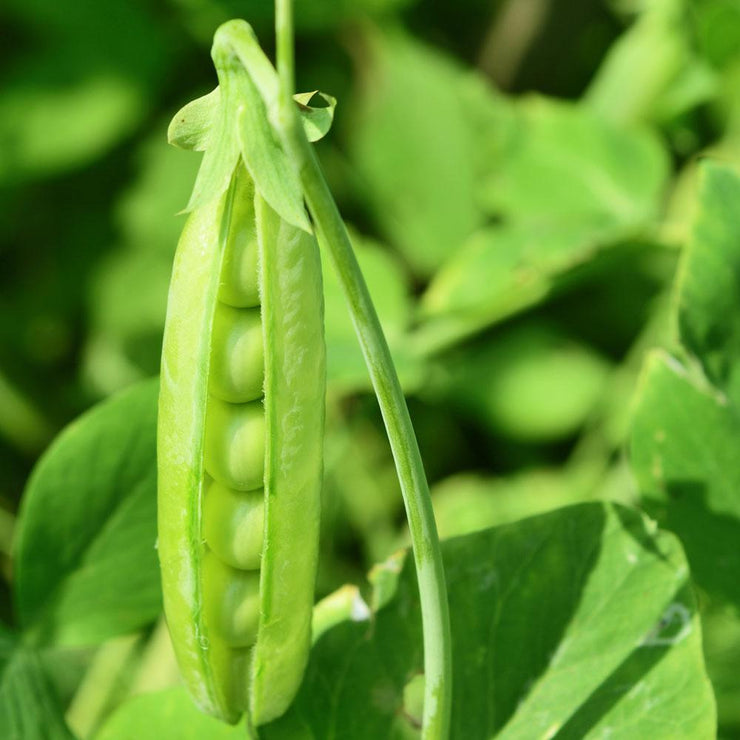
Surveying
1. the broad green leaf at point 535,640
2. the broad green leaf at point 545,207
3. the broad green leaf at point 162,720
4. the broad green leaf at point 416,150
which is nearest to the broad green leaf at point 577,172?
the broad green leaf at point 545,207

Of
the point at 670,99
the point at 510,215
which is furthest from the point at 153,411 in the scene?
the point at 670,99

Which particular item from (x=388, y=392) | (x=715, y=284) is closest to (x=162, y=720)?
(x=388, y=392)

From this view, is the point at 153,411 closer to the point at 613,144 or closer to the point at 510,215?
the point at 510,215

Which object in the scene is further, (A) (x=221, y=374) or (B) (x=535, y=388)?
(B) (x=535, y=388)

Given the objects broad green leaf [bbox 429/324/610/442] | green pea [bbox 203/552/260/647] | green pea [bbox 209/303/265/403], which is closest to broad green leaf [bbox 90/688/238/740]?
green pea [bbox 203/552/260/647]

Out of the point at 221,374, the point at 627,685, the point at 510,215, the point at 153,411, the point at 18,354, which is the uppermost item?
the point at 221,374
